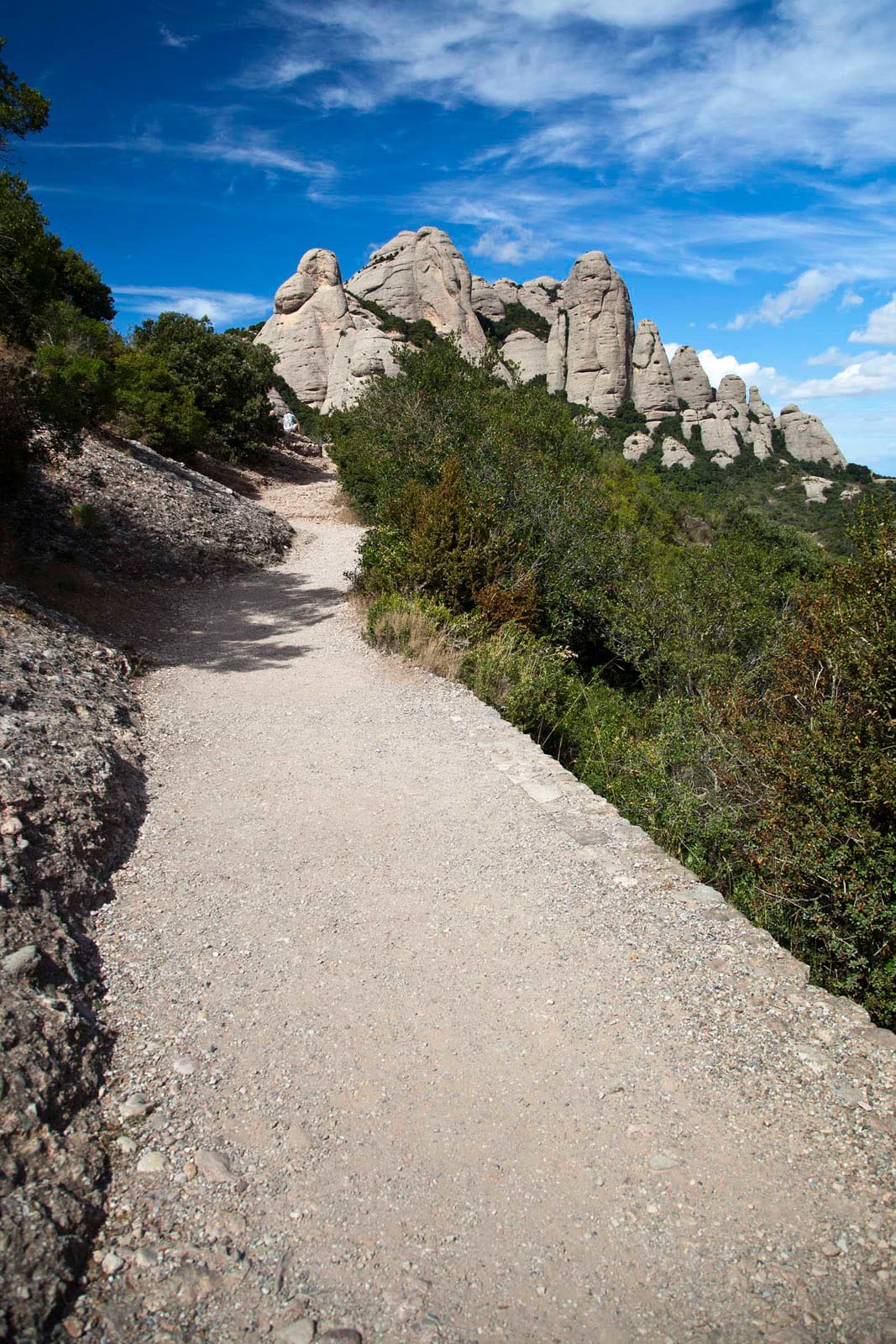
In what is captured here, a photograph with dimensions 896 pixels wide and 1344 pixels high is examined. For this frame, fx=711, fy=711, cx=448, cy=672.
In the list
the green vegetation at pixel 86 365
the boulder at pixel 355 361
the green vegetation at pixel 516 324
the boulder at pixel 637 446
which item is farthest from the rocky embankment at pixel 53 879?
the green vegetation at pixel 516 324

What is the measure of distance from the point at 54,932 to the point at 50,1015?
2.15 feet

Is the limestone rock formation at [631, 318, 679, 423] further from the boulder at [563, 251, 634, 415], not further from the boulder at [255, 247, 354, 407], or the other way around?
the boulder at [255, 247, 354, 407]

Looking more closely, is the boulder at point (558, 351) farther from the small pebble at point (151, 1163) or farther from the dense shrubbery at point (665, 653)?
the small pebble at point (151, 1163)

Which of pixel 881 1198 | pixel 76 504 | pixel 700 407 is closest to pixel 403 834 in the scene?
pixel 881 1198

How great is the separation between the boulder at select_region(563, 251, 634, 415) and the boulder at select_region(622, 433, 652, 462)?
4389 millimetres

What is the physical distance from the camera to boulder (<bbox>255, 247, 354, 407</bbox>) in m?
51.8

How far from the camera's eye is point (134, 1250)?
7.89ft

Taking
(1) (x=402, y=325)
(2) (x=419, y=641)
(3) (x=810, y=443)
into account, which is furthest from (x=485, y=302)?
(2) (x=419, y=641)

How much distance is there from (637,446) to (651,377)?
365 inches

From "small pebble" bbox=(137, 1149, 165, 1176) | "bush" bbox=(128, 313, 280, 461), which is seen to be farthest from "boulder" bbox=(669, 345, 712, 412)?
"small pebble" bbox=(137, 1149, 165, 1176)

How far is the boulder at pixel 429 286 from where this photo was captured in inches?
2190

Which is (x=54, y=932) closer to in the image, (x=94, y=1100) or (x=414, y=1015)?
(x=94, y=1100)

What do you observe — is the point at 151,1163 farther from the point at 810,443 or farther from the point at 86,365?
the point at 810,443

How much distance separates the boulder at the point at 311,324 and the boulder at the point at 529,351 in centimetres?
1646
